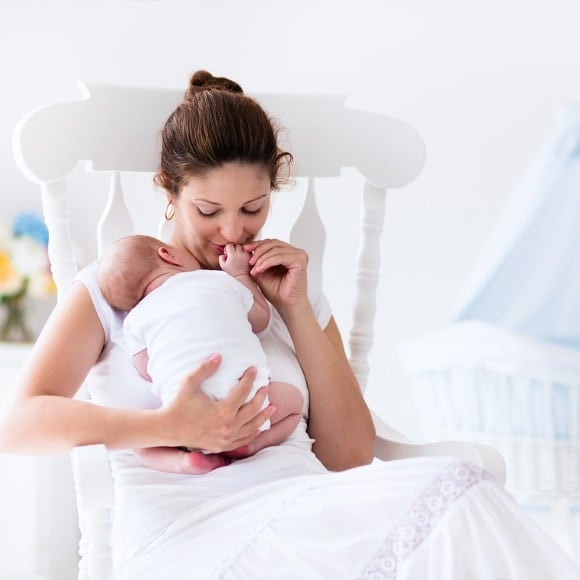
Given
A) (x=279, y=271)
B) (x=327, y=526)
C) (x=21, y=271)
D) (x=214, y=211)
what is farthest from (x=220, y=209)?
(x=21, y=271)

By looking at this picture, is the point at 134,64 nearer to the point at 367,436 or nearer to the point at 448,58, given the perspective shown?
the point at 448,58

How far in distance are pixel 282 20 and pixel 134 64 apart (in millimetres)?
440

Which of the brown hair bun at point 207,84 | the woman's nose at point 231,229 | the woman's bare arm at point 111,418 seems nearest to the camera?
the woman's bare arm at point 111,418

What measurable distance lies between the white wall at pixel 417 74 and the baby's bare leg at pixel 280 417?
4.88 feet

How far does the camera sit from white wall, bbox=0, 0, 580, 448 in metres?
2.82

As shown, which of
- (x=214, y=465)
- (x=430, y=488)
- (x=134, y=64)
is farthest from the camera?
(x=134, y=64)

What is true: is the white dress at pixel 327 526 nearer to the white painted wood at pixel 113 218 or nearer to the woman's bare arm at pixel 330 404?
the woman's bare arm at pixel 330 404

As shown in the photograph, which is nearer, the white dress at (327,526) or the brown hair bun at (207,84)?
the white dress at (327,526)

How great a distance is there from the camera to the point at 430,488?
121 cm

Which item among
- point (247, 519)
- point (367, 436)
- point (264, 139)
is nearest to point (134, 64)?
point (264, 139)

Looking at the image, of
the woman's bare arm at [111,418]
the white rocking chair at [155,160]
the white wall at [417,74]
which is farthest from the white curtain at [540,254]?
the woman's bare arm at [111,418]

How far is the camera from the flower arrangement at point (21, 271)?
257 cm

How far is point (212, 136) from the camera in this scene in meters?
1.52

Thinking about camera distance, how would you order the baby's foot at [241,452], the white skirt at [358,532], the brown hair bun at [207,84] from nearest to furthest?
the white skirt at [358,532] → the baby's foot at [241,452] → the brown hair bun at [207,84]
